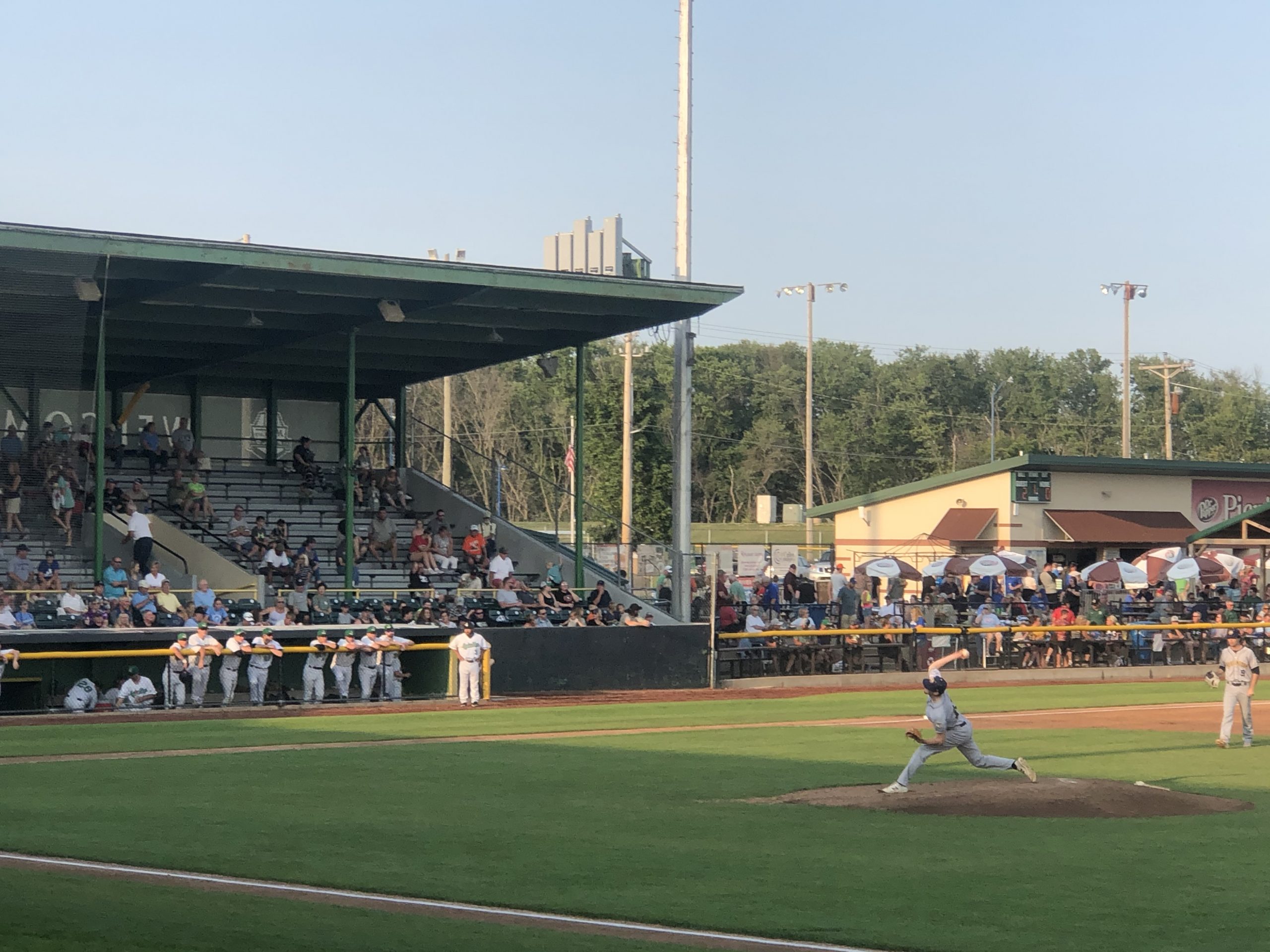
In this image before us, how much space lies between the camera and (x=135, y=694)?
26.6 meters

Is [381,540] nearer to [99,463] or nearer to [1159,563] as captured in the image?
[99,463]

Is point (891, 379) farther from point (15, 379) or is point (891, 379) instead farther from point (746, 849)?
point (746, 849)

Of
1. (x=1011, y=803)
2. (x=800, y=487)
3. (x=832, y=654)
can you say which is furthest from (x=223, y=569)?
(x=800, y=487)

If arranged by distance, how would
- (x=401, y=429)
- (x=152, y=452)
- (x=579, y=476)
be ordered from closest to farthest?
(x=579, y=476) < (x=152, y=452) < (x=401, y=429)

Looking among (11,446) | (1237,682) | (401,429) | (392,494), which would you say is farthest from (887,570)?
(11,446)

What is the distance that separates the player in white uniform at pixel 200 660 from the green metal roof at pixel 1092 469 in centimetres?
2761

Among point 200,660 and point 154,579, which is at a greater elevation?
point 154,579

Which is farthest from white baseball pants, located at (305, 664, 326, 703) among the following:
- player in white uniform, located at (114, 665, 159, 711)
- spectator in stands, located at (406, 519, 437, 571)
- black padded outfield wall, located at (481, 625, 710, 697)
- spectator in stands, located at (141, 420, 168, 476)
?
spectator in stands, located at (141, 420, 168, 476)

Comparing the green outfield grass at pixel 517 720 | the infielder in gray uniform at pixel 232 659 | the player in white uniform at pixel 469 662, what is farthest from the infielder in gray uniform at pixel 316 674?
the player in white uniform at pixel 469 662

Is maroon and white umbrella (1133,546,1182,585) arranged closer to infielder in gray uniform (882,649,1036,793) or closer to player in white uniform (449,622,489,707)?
player in white uniform (449,622,489,707)

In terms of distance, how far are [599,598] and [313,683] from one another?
7517 millimetres

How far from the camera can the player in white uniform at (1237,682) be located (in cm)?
2053

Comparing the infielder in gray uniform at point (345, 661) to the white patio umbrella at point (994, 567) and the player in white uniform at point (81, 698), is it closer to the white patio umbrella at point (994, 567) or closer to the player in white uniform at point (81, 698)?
the player in white uniform at point (81, 698)

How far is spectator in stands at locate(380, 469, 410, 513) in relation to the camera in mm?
37750
